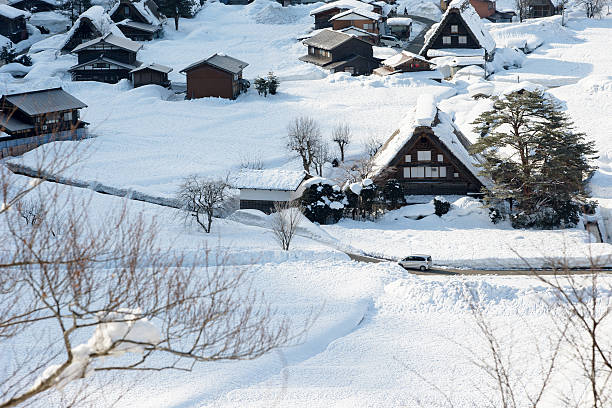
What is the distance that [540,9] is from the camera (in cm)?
6738

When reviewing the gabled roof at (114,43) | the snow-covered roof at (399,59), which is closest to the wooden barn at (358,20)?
the snow-covered roof at (399,59)

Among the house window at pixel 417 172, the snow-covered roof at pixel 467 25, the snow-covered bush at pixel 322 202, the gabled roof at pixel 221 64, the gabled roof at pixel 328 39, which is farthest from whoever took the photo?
the gabled roof at pixel 328 39

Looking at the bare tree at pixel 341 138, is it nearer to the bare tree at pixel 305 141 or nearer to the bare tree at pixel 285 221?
the bare tree at pixel 305 141

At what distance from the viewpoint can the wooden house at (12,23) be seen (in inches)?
2314

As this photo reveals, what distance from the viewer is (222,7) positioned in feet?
229

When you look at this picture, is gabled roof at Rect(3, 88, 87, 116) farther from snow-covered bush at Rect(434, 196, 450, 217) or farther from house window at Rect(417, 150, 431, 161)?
snow-covered bush at Rect(434, 196, 450, 217)

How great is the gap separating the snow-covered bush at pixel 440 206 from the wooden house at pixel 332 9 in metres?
35.0

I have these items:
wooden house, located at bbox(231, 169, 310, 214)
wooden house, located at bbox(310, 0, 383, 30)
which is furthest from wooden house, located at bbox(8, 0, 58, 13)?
wooden house, located at bbox(231, 169, 310, 214)

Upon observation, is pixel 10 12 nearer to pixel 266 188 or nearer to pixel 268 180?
pixel 268 180

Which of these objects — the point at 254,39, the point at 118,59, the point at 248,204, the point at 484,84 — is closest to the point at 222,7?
the point at 254,39

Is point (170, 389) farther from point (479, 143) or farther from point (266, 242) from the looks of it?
point (479, 143)

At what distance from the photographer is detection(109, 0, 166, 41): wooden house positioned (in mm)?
58125

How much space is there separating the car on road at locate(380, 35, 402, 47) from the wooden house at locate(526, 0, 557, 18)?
15524 mm

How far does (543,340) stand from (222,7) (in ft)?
190
